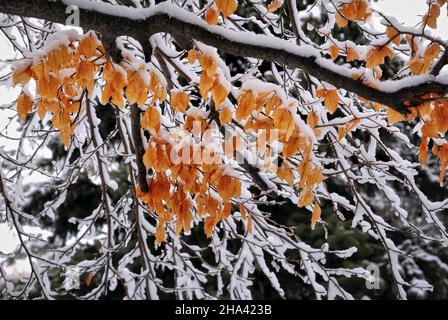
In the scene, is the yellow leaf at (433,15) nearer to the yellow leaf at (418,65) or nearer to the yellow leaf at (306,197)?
the yellow leaf at (418,65)

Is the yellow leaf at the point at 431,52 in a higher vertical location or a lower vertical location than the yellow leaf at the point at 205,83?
higher

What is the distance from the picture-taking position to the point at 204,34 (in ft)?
5.74

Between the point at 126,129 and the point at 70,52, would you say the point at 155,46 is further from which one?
the point at 126,129

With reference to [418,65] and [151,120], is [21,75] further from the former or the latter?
[418,65]

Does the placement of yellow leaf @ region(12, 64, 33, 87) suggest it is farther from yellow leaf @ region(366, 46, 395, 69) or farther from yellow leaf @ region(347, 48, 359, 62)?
yellow leaf @ region(347, 48, 359, 62)

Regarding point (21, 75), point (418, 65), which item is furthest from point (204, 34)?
point (418, 65)

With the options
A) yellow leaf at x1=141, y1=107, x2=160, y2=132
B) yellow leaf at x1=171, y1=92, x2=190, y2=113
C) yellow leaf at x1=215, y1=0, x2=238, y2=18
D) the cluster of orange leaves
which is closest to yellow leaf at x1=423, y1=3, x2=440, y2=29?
yellow leaf at x1=215, y1=0, x2=238, y2=18

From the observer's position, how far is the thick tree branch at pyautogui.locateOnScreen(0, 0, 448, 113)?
1.70 m

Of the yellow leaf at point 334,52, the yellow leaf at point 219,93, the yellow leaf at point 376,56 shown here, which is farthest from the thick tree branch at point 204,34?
the yellow leaf at point 334,52

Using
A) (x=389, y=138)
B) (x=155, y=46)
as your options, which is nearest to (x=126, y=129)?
(x=155, y=46)

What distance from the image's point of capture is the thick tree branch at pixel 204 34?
1697 mm
